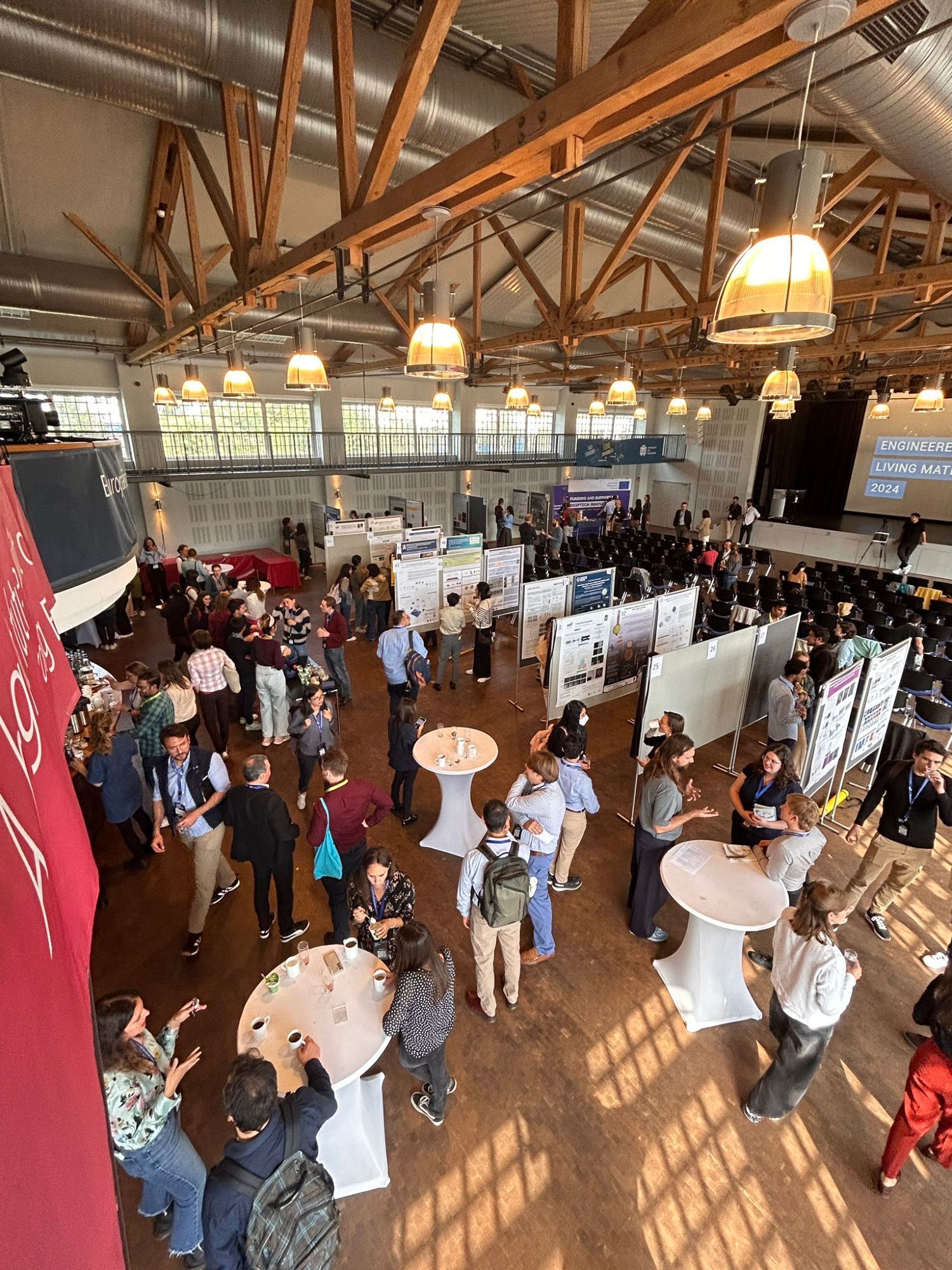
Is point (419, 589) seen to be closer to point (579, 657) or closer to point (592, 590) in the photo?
point (592, 590)

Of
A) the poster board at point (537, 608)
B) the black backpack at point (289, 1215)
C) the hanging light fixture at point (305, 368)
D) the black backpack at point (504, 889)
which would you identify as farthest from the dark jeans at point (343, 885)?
the poster board at point (537, 608)

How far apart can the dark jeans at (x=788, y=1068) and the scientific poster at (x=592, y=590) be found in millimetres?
5845

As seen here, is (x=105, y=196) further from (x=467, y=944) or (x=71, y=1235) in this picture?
(x=71, y=1235)

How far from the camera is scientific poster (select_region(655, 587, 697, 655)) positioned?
7648 mm

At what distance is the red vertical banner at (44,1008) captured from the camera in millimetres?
479

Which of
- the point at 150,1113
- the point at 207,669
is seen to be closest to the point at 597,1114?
the point at 150,1113

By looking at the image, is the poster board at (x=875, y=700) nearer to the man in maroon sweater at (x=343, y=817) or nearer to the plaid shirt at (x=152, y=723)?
the man in maroon sweater at (x=343, y=817)

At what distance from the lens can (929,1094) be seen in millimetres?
2678

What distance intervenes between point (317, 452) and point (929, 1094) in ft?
57.1

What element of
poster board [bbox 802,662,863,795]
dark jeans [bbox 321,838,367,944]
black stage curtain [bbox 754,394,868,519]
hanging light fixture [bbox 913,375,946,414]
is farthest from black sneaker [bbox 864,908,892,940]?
black stage curtain [bbox 754,394,868,519]

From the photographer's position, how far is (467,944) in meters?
4.25

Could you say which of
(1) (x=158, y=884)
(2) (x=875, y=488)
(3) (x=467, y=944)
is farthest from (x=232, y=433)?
(2) (x=875, y=488)

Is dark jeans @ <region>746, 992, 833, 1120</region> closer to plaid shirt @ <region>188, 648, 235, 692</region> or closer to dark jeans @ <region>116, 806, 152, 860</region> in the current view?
dark jeans @ <region>116, 806, 152, 860</region>

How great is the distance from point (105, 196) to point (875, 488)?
2057cm
